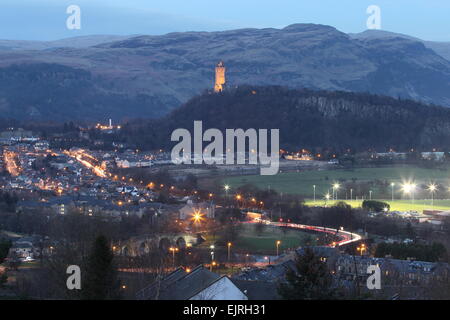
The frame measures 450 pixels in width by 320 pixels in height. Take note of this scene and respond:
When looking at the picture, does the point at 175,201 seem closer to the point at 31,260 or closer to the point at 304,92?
the point at 31,260

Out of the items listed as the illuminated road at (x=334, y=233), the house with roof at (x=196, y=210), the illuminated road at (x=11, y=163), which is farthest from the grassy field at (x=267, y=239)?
the illuminated road at (x=11, y=163)

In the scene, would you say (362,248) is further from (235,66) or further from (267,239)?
(235,66)

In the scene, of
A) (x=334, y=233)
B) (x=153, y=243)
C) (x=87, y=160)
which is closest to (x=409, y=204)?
(x=334, y=233)

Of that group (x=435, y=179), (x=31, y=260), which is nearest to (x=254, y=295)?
(x=31, y=260)

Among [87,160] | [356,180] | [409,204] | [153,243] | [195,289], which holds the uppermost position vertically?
[195,289]

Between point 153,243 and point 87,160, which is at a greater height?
point 153,243

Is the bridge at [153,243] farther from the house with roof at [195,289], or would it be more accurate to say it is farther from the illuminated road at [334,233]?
the house with roof at [195,289]
